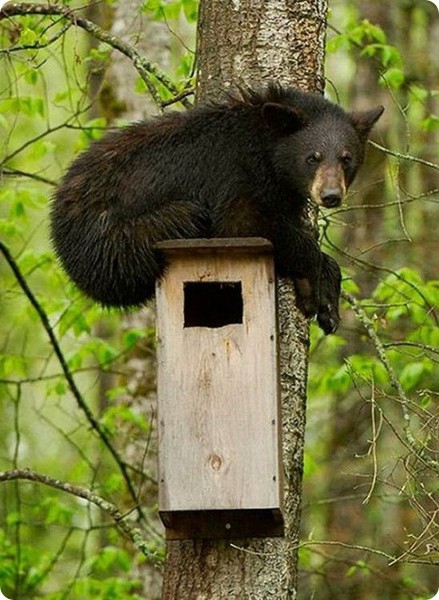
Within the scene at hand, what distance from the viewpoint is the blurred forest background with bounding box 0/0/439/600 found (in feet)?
22.2

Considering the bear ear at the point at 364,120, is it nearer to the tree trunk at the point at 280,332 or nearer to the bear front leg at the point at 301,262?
the tree trunk at the point at 280,332

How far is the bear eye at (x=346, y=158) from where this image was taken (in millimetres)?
6031

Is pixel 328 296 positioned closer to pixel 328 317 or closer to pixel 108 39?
pixel 328 317

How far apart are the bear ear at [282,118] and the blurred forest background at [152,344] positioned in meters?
0.55

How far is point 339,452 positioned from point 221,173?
695cm

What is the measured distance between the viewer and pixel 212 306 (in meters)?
6.12

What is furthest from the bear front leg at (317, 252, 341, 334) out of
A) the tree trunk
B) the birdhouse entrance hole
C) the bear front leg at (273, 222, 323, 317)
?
the birdhouse entrance hole

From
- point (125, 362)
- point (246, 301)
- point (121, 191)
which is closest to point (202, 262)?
point (246, 301)

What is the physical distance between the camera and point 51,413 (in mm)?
21125

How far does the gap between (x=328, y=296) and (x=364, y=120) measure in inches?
32.3

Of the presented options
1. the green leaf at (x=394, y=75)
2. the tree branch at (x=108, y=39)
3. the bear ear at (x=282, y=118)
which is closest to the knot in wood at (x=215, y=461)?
the bear ear at (x=282, y=118)

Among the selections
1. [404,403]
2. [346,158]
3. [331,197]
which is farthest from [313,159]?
[404,403]

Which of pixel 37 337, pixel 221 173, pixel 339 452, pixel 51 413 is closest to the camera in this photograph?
pixel 221 173

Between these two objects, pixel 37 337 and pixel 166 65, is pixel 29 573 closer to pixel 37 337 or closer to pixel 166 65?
pixel 166 65
